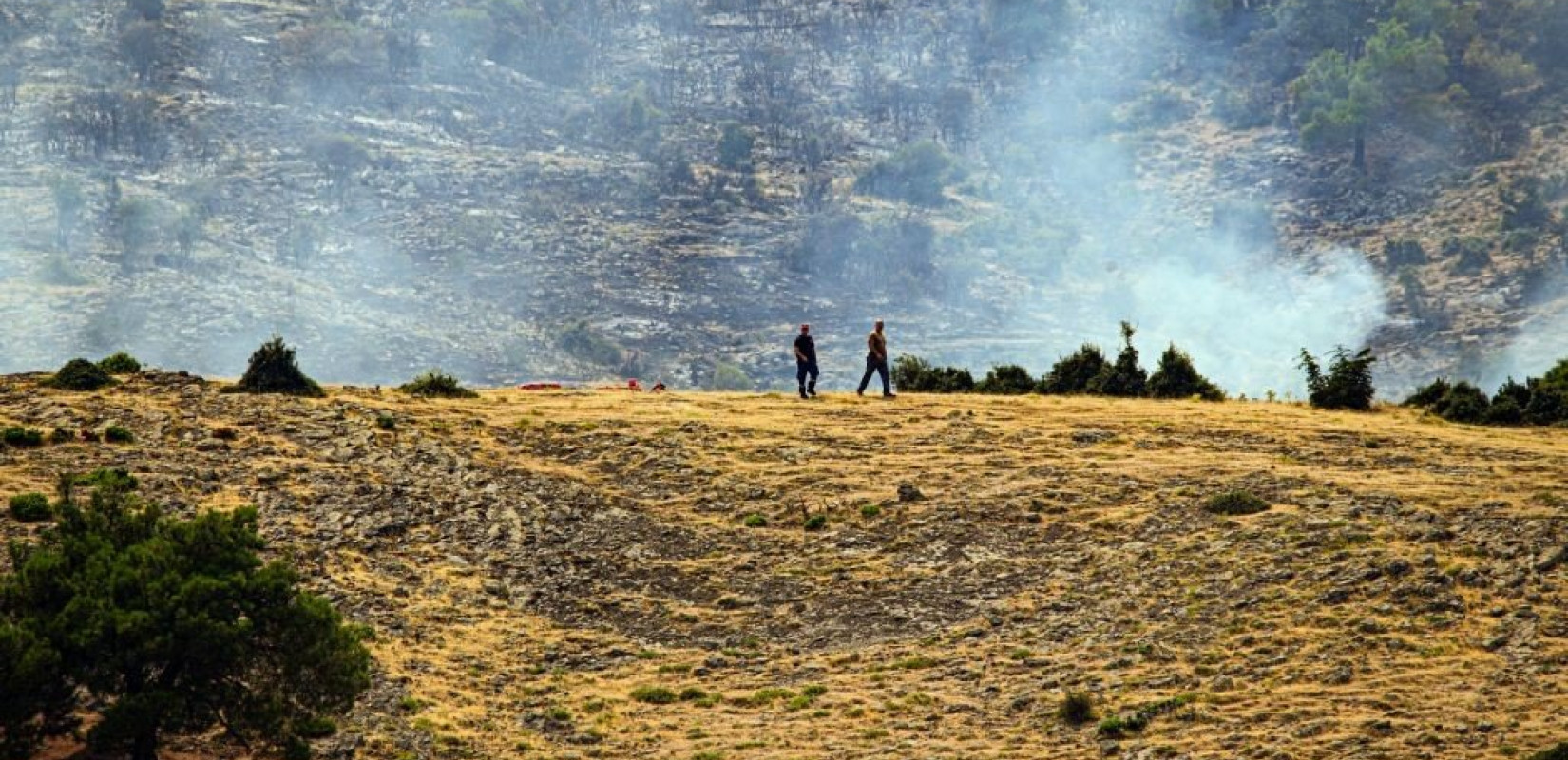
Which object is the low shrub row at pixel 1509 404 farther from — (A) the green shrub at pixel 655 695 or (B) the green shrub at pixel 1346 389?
(A) the green shrub at pixel 655 695

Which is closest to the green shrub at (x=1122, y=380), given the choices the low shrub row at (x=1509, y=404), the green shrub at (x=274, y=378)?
the low shrub row at (x=1509, y=404)

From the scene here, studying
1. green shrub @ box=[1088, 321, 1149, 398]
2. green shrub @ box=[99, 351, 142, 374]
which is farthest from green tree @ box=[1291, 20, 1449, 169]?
green shrub @ box=[99, 351, 142, 374]

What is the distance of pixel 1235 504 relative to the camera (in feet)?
103

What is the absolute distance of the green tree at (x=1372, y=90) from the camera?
10462 centimetres

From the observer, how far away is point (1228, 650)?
26.1 meters

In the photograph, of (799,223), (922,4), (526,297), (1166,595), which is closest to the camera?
(1166,595)

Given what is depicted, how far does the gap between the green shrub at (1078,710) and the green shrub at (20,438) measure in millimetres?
17737

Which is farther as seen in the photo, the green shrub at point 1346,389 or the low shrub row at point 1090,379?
the low shrub row at point 1090,379

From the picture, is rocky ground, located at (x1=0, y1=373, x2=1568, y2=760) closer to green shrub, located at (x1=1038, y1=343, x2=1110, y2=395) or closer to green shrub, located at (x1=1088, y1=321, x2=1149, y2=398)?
green shrub, located at (x1=1088, y1=321, x2=1149, y2=398)

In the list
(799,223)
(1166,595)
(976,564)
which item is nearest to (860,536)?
(976,564)

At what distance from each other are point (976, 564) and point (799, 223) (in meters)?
73.8

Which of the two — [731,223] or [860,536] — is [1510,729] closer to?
[860,536]

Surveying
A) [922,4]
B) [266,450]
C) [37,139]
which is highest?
[922,4]

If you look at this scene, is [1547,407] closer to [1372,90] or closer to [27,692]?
[27,692]
